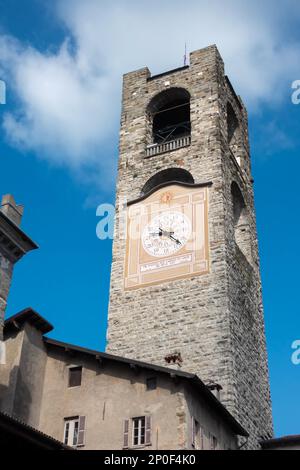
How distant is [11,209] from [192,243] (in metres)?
9.34

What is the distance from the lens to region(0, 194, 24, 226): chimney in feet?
56.2

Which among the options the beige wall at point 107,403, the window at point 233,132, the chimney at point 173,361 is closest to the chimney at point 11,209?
the beige wall at point 107,403

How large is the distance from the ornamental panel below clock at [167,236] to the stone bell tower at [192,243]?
38 millimetres

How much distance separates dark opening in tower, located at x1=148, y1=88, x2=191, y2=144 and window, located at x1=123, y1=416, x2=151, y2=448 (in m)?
15.7

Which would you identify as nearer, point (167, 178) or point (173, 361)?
point (173, 361)

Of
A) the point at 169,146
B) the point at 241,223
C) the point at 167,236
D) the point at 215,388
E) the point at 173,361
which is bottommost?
the point at 215,388

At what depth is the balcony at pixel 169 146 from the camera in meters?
28.2

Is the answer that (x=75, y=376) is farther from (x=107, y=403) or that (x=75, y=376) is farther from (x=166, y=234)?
(x=166, y=234)

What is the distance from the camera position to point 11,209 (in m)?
17.3

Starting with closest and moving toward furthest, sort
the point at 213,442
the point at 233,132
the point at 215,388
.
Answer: the point at 213,442 < the point at 215,388 < the point at 233,132

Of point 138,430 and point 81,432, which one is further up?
point 81,432

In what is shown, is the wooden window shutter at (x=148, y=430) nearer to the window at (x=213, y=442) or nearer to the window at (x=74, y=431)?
the window at (x=74, y=431)

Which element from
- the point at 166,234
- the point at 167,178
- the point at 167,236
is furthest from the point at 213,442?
the point at 167,178

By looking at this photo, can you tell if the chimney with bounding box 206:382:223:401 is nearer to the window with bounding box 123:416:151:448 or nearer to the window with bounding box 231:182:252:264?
the window with bounding box 123:416:151:448
